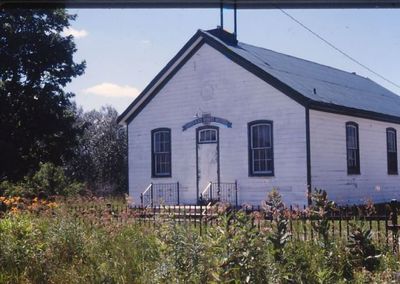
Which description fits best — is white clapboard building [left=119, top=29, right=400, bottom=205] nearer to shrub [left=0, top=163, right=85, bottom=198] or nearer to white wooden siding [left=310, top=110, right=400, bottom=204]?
white wooden siding [left=310, top=110, right=400, bottom=204]

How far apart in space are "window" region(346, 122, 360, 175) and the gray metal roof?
2.72ft

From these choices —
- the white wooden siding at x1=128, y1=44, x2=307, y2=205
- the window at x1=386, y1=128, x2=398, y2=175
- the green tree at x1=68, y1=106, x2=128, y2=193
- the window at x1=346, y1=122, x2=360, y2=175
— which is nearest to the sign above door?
the white wooden siding at x1=128, y1=44, x2=307, y2=205

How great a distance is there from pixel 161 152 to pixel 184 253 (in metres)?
16.7

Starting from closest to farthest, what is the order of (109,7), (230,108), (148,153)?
1. (109,7)
2. (230,108)
3. (148,153)

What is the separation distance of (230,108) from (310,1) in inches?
676

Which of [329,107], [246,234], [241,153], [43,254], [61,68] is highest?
[61,68]

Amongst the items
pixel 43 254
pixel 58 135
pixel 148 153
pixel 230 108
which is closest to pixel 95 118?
pixel 58 135

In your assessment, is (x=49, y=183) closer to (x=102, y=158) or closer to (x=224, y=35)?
(x=224, y=35)

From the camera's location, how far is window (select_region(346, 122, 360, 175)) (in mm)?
20703

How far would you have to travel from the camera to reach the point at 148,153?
22.3 m

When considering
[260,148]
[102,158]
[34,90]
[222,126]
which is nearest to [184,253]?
[260,148]

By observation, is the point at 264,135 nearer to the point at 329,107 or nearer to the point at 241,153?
the point at 241,153

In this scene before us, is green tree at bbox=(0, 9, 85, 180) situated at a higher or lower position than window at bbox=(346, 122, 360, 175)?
higher

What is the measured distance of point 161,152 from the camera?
22047 mm
